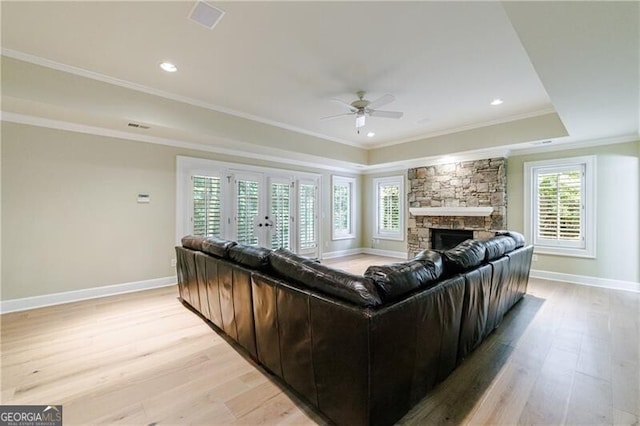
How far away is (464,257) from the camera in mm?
2279

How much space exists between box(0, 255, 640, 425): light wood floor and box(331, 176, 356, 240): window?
4.68 m

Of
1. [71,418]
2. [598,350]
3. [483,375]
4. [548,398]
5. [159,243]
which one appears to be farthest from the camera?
[159,243]

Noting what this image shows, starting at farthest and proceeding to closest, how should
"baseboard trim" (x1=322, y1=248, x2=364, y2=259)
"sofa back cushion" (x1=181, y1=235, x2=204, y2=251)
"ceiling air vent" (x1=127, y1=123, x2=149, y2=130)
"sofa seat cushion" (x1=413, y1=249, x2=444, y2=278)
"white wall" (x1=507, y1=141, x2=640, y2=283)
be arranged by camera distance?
"baseboard trim" (x1=322, y1=248, x2=364, y2=259), "white wall" (x1=507, y1=141, x2=640, y2=283), "ceiling air vent" (x1=127, y1=123, x2=149, y2=130), "sofa back cushion" (x1=181, y1=235, x2=204, y2=251), "sofa seat cushion" (x1=413, y1=249, x2=444, y2=278)

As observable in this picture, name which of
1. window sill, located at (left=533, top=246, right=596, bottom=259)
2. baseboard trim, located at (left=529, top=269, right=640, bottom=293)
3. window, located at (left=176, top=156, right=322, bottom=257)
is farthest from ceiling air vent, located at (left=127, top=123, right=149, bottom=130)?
baseboard trim, located at (left=529, top=269, right=640, bottom=293)

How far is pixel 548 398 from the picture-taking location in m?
1.87

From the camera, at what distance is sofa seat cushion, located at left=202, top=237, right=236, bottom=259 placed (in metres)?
2.75

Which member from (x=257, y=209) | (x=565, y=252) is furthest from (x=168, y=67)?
(x=565, y=252)

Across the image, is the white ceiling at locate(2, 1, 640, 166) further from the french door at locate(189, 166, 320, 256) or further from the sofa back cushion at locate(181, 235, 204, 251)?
the sofa back cushion at locate(181, 235, 204, 251)

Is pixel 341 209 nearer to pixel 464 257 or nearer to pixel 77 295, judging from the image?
pixel 464 257

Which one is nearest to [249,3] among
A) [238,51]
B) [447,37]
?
[238,51]

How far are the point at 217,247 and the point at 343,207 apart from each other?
520cm

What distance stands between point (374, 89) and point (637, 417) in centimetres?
381

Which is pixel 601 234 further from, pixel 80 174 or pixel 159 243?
pixel 80 174

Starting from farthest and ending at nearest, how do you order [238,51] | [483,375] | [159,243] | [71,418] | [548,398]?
[159,243]
[238,51]
[483,375]
[548,398]
[71,418]
